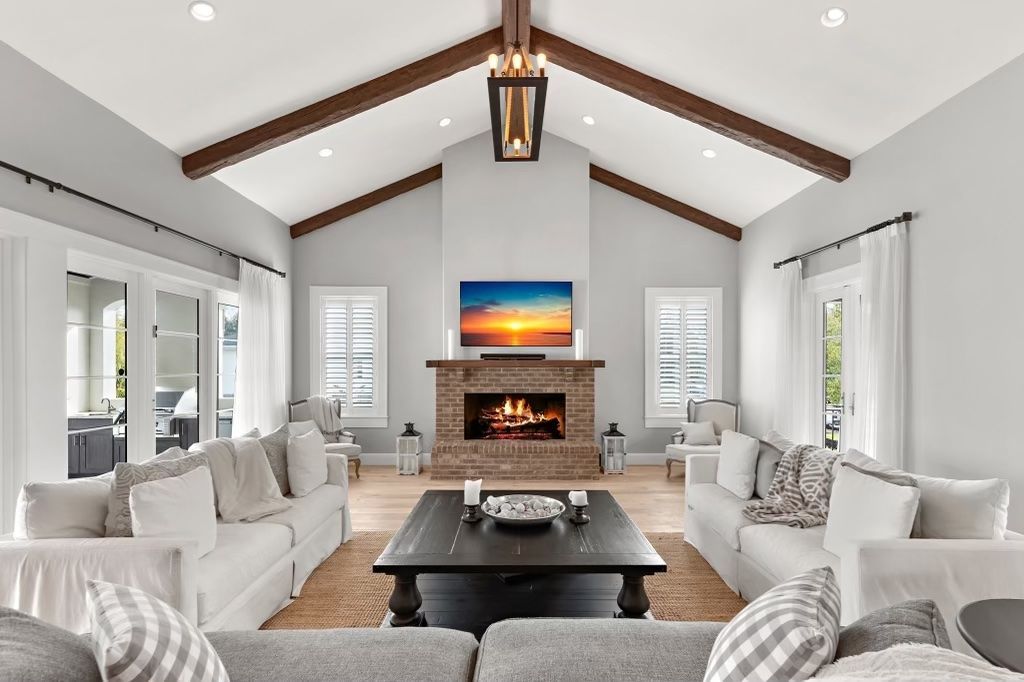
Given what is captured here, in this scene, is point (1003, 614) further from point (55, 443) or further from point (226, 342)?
point (226, 342)

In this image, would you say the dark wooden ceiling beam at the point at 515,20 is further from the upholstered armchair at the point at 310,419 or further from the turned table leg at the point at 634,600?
the upholstered armchair at the point at 310,419

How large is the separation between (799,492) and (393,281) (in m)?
5.14

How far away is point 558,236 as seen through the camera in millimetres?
6723

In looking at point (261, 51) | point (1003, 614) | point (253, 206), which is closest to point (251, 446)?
point (261, 51)

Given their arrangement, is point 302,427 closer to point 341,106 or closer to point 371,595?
point 371,595

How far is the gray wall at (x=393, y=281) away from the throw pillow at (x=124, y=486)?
4.35 metres

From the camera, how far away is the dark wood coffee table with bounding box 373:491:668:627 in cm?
259

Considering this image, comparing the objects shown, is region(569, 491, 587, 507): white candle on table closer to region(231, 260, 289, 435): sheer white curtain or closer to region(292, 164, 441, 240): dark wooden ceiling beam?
region(231, 260, 289, 435): sheer white curtain

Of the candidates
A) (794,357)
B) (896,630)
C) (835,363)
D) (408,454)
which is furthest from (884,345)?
(408,454)

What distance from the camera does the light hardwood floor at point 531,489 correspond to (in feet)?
15.8

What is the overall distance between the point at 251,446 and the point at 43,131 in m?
2.00

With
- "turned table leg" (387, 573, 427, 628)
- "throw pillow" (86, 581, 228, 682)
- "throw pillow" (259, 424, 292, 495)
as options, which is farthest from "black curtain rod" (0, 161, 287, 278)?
"turned table leg" (387, 573, 427, 628)

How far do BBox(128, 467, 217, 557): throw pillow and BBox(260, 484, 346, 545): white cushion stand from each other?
1.91ft

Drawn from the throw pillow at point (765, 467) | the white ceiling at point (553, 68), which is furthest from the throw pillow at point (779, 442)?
the white ceiling at point (553, 68)
